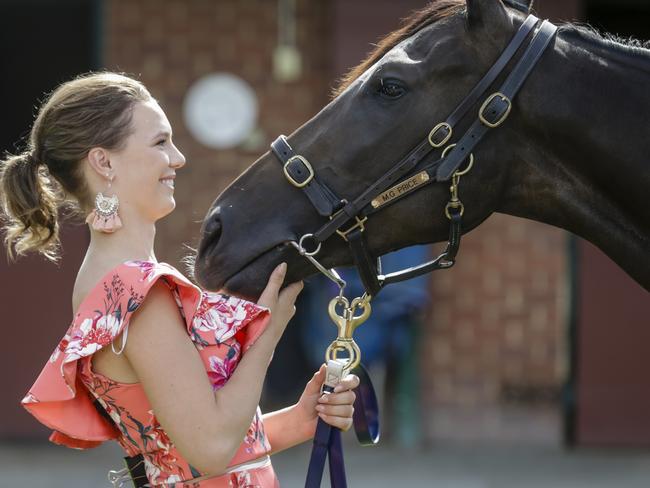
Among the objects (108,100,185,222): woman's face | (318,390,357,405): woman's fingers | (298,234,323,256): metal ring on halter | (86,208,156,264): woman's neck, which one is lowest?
(318,390,357,405): woman's fingers

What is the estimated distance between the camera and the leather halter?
231 centimetres

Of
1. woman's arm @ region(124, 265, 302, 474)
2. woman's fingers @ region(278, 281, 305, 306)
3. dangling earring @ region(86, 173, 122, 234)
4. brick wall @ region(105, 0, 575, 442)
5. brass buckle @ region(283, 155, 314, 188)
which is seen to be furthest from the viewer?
brick wall @ region(105, 0, 575, 442)

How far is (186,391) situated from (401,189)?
691 millimetres

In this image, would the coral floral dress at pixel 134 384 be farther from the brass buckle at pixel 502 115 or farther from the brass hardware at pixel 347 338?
the brass buckle at pixel 502 115

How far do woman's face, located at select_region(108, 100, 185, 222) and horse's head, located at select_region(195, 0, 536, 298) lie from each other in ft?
0.56

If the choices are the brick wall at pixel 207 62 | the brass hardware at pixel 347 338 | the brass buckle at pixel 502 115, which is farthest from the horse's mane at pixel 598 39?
the brick wall at pixel 207 62

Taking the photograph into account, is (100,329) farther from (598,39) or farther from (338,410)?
(598,39)

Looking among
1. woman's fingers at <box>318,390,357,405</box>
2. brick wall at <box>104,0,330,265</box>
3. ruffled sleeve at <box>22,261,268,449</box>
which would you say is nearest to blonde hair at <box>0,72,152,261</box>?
ruffled sleeve at <box>22,261,268,449</box>

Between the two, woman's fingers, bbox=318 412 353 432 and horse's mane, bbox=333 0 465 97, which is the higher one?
horse's mane, bbox=333 0 465 97

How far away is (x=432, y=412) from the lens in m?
6.98

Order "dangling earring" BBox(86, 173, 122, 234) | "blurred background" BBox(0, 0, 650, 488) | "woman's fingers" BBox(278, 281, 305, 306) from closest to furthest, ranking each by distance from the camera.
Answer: "dangling earring" BBox(86, 173, 122, 234), "woman's fingers" BBox(278, 281, 305, 306), "blurred background" BBox(0, 0, 650, 488)

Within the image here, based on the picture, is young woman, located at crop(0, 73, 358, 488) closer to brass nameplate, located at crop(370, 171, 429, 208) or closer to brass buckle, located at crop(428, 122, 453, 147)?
brass nameplate, located at crop(370, 171, 429, 208)

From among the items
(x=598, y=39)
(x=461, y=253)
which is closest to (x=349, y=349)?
(x=598, y=39)

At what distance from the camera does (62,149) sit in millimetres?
2201
